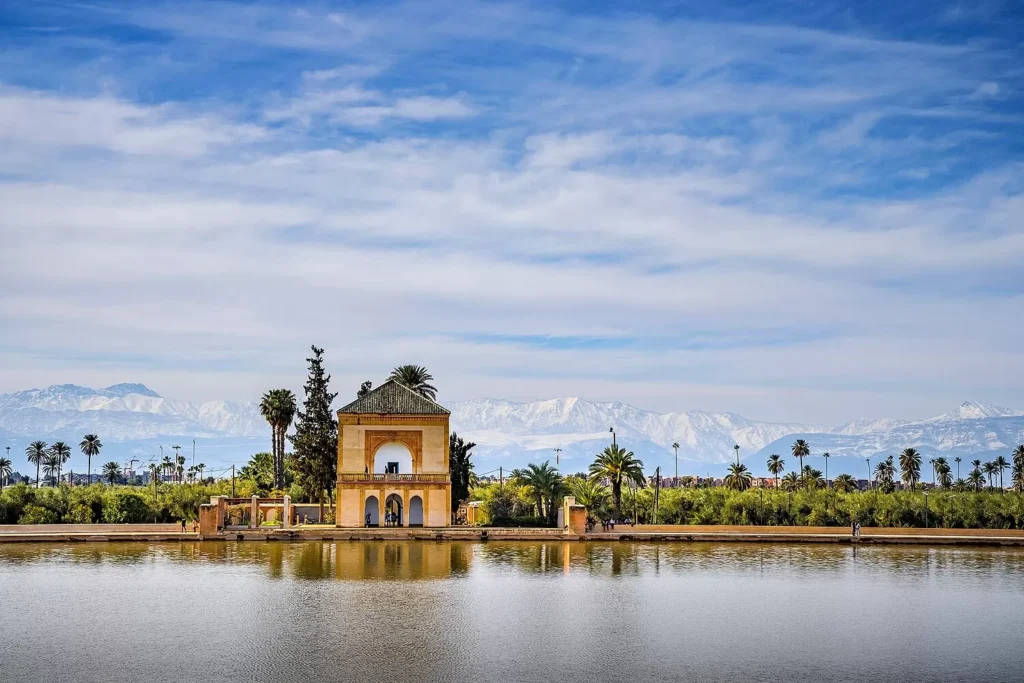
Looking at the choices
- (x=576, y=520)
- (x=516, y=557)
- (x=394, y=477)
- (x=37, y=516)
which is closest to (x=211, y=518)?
(x=394, y=477)

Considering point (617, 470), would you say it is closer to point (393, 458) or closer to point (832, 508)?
point (832, 508)

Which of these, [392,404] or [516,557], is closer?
[516,557]

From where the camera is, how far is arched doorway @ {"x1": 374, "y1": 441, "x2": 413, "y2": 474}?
56.3 metres

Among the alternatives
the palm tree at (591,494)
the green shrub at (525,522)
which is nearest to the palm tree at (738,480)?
the palm tree at (591,494)

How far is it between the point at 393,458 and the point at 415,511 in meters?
19.9

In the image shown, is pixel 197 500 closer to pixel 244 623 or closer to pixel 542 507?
pixel 542 507

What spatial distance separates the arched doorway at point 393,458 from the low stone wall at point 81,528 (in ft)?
37.2

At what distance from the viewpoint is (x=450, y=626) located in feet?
83.9

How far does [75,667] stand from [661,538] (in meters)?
32.9

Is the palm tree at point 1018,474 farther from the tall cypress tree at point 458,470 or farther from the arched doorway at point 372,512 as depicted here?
the arched doorway at point 372,512

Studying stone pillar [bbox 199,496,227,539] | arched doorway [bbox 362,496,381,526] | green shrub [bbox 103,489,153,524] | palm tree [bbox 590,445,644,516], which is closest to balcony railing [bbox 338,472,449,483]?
arched doorway [bbox 362,496,381,526]

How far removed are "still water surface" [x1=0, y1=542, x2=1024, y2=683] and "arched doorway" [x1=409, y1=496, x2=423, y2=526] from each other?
502 inches

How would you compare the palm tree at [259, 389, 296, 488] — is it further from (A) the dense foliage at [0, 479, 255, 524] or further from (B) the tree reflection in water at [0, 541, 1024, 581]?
(B) the tree reflection in water at [0, 541, 1024, 581]

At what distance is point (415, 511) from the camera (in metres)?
55.3
